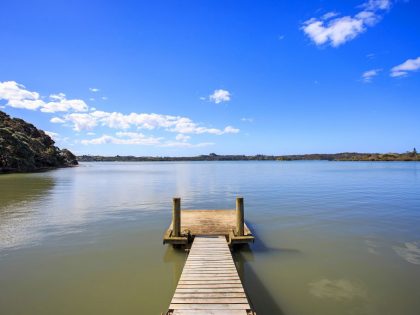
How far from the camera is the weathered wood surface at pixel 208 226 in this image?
12531 mm

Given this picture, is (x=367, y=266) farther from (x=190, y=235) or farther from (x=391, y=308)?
(x=190, y=235)

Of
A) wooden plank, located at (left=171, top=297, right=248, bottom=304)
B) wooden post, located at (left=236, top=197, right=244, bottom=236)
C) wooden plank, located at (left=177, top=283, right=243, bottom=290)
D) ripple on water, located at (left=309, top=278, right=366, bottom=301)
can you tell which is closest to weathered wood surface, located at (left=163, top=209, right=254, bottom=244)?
wooden post, located at (left=236, top=197, right=244, bottom=236)

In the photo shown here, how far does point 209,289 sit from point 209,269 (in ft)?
4.67

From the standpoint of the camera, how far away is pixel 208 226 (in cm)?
1455

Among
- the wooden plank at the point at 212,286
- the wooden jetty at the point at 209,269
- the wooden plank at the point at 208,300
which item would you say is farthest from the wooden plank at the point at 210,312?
the wooden plank at the point at 212,286

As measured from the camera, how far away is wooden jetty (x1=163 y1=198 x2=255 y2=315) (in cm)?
671

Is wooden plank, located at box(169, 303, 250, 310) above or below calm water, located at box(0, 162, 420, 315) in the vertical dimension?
above

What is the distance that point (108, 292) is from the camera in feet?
30.1

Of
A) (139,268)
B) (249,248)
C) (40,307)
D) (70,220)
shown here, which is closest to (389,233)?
(249,248)

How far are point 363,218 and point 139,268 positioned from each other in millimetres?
15560

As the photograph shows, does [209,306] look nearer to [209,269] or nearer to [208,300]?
[208,300]

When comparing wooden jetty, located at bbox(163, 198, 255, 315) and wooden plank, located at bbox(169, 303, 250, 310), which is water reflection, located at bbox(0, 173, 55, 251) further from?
wooden plank, located at bbox(169, 303, 250, 310)

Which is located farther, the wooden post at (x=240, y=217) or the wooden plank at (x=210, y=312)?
the wooden post at (x=240, y=217)

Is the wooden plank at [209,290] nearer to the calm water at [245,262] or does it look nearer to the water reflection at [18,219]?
the calm water at [245,262]
